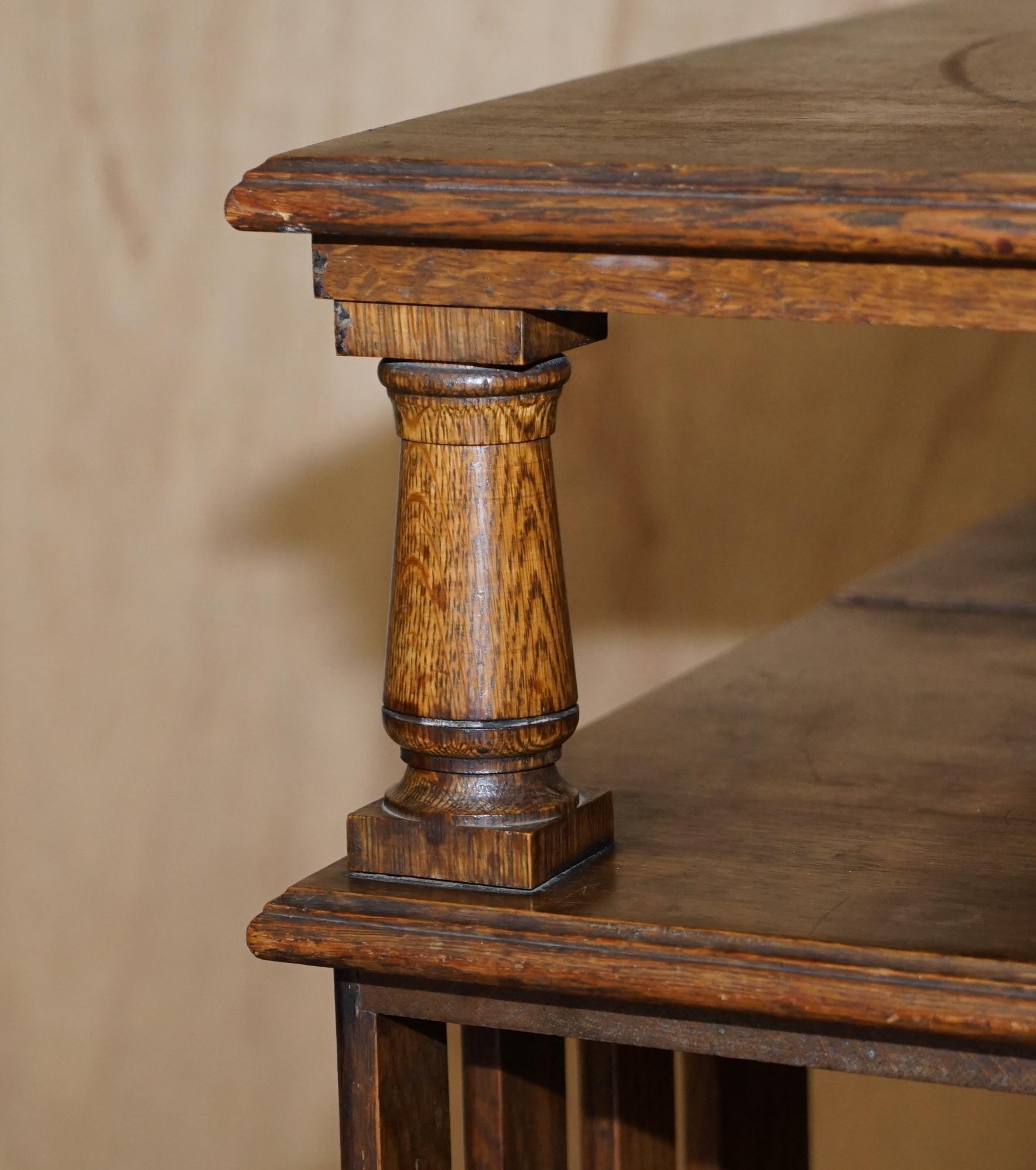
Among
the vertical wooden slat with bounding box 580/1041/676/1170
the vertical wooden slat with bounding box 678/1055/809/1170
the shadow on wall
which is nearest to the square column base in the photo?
the vertical wooden slat with bounding box 580/1041/676/1170

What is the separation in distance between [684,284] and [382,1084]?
0.32 metres

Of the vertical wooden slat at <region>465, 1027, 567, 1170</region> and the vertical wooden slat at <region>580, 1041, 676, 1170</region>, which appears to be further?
the vertical wooden slat at <region>580, 1041, 676, 1170</region>

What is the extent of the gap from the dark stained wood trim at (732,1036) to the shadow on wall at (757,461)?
2.86 feet

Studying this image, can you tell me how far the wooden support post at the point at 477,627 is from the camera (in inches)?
24.9

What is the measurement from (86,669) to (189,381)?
0.28 m

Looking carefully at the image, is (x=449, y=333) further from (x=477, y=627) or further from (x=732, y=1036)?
(x=732, y=1036)

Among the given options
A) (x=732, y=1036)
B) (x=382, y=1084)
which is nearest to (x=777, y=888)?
(x=732, y=1036)

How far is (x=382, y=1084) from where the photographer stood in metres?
0.70

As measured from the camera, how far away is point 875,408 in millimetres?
1495

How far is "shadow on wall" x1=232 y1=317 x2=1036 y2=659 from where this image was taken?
1.49 m

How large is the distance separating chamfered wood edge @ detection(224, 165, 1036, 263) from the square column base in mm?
203

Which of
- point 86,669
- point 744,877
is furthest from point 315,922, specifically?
point 86,669

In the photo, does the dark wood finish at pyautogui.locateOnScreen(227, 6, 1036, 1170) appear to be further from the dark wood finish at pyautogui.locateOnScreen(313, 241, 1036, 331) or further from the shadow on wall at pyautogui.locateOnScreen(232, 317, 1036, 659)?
the shadow on wall at pyautogui.locateOnScreen(232, 317, 1036, 659)

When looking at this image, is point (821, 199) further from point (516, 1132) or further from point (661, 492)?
point (661, 492)
